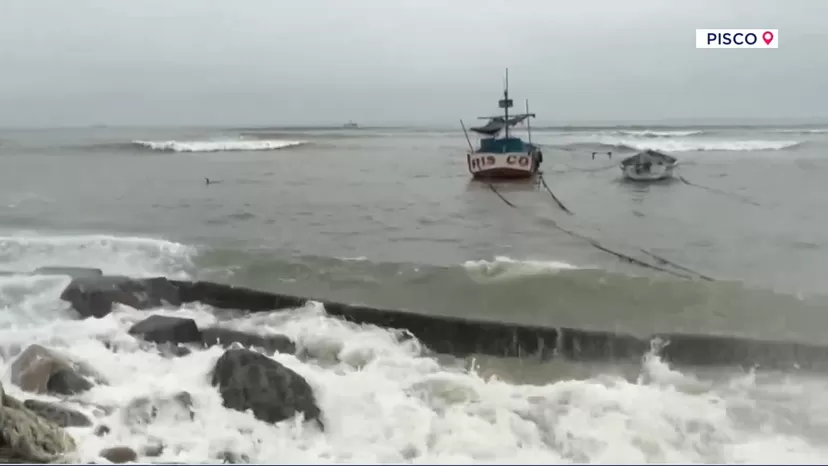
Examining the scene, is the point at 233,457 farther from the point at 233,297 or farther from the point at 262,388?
the point at 233,297

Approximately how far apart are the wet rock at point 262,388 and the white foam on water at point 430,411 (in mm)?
86

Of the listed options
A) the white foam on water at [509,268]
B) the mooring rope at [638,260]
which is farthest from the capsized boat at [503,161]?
the white foam on water at [509,268]

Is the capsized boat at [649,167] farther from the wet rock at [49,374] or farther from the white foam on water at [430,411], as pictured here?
the wet rock at [49,374]

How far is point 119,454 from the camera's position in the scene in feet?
13.1

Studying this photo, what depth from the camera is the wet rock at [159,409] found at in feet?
15.1

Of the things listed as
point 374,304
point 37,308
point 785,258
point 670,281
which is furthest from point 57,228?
point 785,258

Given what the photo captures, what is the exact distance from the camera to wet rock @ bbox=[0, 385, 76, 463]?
3.65m

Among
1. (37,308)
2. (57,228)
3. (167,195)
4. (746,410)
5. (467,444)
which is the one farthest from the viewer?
(167,195)

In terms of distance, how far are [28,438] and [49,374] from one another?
1.38m

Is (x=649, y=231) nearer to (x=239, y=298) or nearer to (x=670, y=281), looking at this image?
(x=670, y=281)

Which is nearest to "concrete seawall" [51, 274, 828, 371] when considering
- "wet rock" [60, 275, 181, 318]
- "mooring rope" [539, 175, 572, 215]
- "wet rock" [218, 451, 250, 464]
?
"wet rock" [60, 275, 181, 318]

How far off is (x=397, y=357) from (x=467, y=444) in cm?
169

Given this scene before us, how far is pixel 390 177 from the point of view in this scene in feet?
85.4

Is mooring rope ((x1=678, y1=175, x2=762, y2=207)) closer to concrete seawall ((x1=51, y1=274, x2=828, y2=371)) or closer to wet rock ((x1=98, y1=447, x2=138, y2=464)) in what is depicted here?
concrete seawall ((x1=51, y1=274, x2=828, y2=371))
